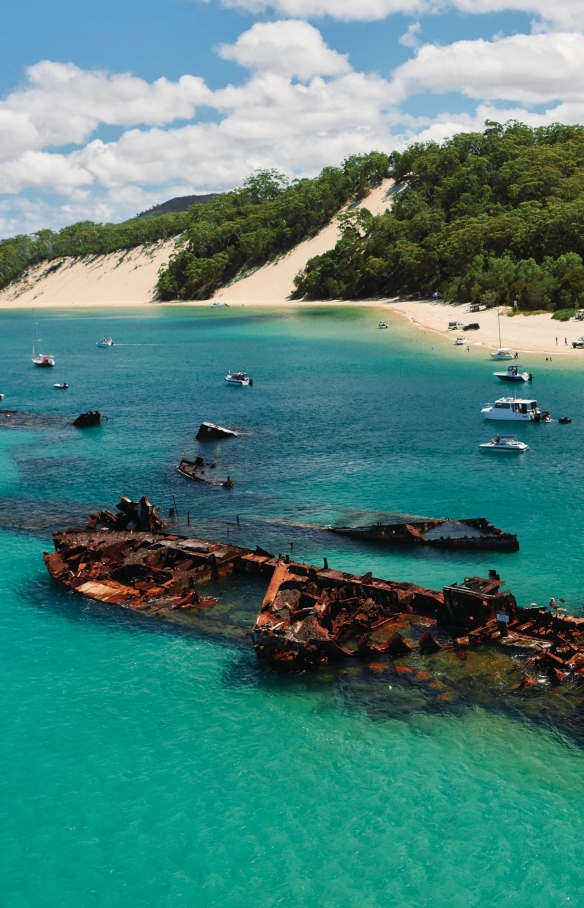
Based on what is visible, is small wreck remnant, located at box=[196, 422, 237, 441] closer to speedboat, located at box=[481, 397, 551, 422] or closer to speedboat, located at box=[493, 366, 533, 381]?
speedboat, located at box=[481, 397, 551, 422]

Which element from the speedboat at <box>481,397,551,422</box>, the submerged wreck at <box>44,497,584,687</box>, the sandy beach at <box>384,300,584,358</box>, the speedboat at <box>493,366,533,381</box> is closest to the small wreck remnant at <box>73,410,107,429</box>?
the speedboat at <box>481,397,551,422</box>

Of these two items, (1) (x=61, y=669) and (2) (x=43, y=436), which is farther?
(2) (x=43, y=436)

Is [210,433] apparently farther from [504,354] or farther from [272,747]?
[504,354]

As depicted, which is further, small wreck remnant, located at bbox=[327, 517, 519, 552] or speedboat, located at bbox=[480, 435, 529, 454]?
speedboat, located at bbox=[480, 435, 529, 454]

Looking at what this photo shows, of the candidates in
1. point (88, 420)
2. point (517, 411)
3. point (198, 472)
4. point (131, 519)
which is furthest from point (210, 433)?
point (517, 411)

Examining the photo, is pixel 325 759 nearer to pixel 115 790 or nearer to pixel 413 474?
pixel 115 790

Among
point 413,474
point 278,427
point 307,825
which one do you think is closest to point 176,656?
point 307,825
